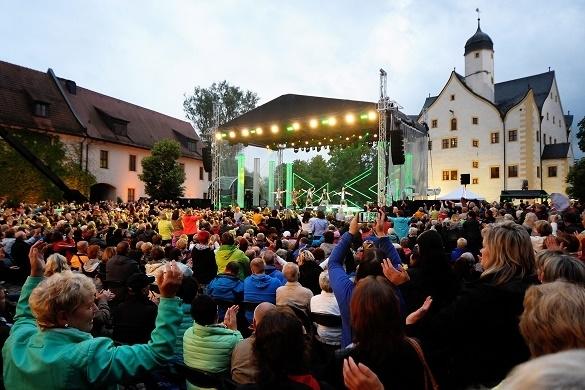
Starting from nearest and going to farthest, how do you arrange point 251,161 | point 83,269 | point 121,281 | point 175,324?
point 175,324 < point 121,281 < point 83,269 < point 251,161

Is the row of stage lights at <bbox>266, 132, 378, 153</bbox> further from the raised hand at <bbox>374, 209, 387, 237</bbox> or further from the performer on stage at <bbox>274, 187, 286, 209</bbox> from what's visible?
the raised hand at <bbox>374, 209, 387, 237</bbox>

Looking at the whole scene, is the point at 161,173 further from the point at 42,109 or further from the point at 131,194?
the point at 42,109

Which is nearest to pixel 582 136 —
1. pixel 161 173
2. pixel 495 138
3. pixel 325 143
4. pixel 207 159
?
pixel 495 138

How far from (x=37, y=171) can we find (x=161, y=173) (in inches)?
306

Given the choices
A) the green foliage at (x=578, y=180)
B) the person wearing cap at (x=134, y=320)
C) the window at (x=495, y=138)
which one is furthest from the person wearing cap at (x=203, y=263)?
the window at (x=495, y=138)

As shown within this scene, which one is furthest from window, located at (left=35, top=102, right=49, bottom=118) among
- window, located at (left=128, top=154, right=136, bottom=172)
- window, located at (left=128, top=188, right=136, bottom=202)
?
window, located at (left=128, top=188, right=136, bottom=202)

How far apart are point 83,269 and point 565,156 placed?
3929 centimetres

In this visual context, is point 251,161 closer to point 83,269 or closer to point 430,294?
point 83,269

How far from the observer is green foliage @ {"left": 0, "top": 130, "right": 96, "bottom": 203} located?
23.1 meters

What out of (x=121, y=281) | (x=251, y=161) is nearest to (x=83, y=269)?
(x=121, y=281)

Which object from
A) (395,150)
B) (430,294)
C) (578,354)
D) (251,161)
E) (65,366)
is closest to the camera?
(578,354)

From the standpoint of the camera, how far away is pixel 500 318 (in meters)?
2.21

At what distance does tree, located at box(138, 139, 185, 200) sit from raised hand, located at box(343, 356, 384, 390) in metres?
29.3

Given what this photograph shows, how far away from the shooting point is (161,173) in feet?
97.8
